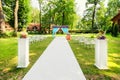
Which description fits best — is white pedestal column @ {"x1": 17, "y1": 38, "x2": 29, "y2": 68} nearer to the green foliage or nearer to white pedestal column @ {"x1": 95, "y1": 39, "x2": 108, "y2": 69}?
white pedestal column @ {"x1": 95, "y1": 39, "x2": 108, "y2": 69}

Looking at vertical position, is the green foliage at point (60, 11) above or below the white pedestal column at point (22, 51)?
above

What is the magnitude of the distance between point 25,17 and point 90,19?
17.0 m

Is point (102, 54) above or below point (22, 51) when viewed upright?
below

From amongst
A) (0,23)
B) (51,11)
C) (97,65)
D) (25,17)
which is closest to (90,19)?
(51,11)

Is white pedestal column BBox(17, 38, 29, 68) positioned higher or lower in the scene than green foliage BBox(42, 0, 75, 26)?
lower

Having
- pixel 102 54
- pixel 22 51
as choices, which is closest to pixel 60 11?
pixel 22 51

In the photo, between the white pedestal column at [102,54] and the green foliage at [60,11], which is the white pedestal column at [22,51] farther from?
the green foliage at [60,11]

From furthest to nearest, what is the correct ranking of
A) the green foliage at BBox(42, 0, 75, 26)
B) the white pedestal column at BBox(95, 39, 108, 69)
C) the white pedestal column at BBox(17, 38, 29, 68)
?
1. the green foliage at BBox(42, 0, 75, 26)
2. the white pedestal column at BBox(17, 38, 29, 68)
3. the white pedestal column at BBox(95, 39, 108, 69)

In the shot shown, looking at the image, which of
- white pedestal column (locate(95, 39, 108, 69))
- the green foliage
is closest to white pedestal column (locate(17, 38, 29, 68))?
white pedestal column (locate(95, 39, 108, 69))

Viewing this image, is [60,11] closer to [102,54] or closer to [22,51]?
[22,51]

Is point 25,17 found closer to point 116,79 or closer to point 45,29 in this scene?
point 45,29

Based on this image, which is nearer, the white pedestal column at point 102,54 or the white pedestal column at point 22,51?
the white pedestal column at point 102,54

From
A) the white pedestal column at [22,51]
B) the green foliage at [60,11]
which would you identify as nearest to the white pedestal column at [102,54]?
the white pedestal column at [22,51]

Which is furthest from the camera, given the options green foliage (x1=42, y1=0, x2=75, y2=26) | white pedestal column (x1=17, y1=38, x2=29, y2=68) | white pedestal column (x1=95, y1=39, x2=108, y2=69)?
green foliage (x1=42, y1=0, x2=75, y2=26)
